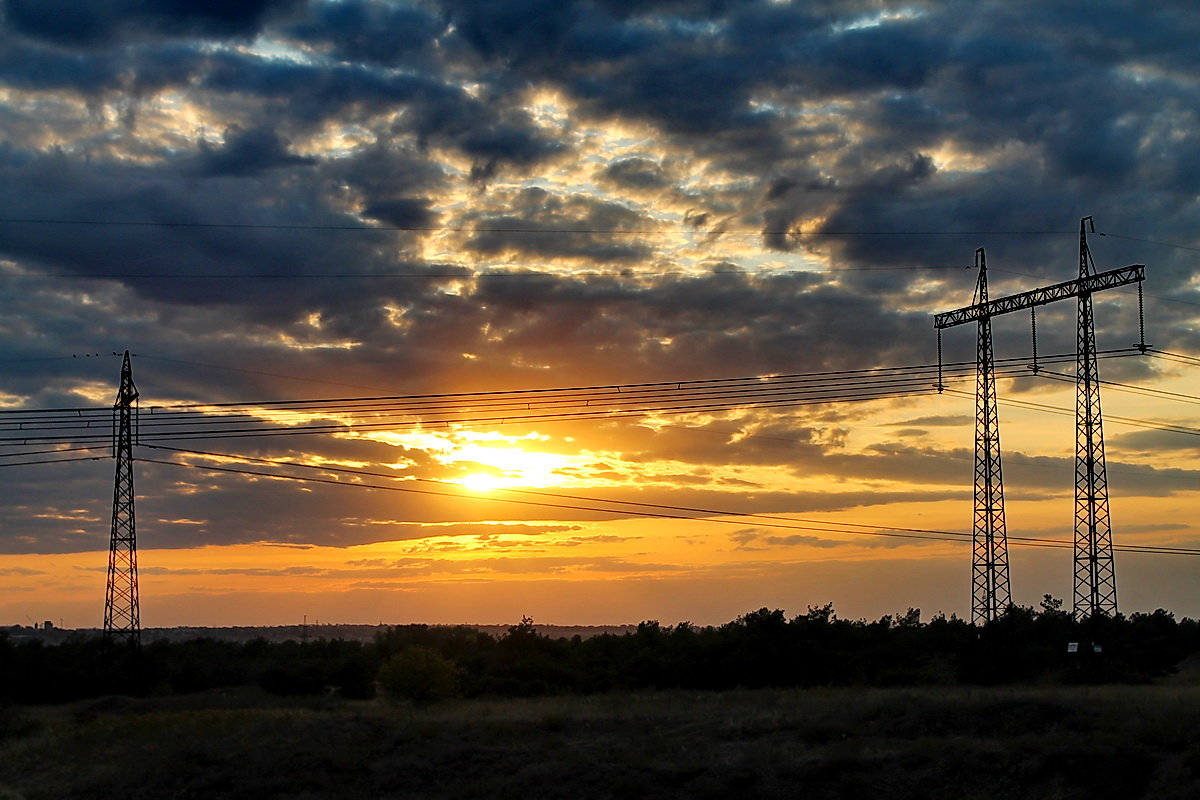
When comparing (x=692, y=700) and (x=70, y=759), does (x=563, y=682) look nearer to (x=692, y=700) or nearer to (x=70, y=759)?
(x=692, y=700)

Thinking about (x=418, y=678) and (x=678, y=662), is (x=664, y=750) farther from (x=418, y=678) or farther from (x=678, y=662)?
(x=678, y=662)

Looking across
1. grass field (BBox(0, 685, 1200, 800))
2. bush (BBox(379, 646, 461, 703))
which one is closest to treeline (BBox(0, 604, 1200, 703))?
bush (BBox(379, 646, 461, 703))

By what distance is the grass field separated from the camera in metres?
36.7

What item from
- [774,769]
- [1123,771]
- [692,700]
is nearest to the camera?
[1123,771]

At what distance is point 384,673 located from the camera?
212ft

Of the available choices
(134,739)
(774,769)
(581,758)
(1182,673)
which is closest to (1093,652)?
(1182,673)

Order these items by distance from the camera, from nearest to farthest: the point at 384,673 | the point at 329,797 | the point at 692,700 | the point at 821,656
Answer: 1. the point at 329,797
2. the point at 692,700
3. the point at 384,673
4. the point at 821,656

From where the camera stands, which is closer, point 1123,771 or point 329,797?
point 1123,771

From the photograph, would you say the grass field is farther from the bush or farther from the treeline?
the treeline

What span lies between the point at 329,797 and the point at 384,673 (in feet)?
71.1

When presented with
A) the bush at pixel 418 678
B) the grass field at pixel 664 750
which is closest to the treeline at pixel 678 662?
the bush at pixel 418 678

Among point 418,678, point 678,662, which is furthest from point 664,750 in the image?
point 678,662

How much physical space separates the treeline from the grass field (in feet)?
41.2

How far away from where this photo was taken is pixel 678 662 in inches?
2965
